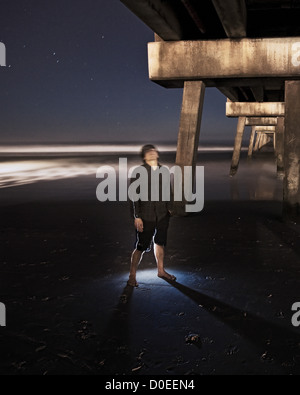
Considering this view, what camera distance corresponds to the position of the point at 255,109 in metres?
16.2

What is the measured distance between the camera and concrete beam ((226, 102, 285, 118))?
1605 centimetres

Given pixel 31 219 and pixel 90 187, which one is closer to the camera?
pixel 31 219

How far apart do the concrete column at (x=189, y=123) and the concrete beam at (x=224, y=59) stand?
399mm

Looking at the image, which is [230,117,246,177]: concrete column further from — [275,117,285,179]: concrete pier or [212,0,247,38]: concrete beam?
[212,0,247,38]: concrete beam

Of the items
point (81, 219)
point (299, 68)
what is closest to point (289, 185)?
point (299, 68)

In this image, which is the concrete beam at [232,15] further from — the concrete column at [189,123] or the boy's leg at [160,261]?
the boy's leg at [160,261]

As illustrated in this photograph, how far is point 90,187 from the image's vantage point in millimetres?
14648

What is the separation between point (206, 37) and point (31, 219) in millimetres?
5393

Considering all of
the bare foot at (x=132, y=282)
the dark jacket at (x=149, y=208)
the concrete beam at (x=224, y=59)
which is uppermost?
the concrete beam at (x=224, y=59)

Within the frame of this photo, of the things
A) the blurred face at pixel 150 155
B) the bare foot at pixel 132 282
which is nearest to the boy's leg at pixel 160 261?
the bare foot at pixel 132 282

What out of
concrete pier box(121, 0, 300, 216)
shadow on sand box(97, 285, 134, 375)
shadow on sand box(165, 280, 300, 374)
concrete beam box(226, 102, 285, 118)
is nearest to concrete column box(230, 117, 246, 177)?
concrete beam box(226, 102, 285, 118)

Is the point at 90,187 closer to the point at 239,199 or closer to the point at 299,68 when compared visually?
the point at 239,199

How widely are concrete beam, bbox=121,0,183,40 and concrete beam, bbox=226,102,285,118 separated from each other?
373 inches

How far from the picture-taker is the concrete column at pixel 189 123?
8156 millimetres
